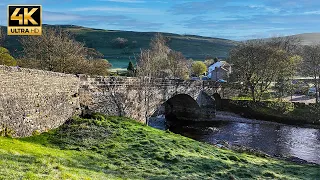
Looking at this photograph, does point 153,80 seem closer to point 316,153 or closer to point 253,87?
point 316,153

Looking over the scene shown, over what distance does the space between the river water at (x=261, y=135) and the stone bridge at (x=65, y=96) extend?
19.8 feet

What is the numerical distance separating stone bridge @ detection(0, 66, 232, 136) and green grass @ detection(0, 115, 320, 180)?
3.15 ft

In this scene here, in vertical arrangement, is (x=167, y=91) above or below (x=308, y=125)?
above

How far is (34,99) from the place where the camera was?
17.7 metres

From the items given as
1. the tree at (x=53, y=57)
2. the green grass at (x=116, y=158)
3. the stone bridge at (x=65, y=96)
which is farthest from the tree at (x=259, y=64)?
the green grass at (x=116, y=158)

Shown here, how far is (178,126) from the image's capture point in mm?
44062

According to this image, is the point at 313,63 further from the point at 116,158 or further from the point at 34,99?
the point at 34,99

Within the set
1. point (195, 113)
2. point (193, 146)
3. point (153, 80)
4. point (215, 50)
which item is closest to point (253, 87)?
point (195, 113)

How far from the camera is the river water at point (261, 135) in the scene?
102 ft

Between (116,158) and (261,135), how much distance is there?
26.1 metres

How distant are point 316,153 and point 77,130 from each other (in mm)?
22280

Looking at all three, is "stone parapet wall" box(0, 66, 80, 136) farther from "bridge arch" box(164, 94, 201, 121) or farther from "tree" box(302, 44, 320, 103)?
"tree" box(302, 44, 320, 103)

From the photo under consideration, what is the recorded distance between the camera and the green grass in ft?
37.1

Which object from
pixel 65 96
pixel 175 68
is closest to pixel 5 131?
pixel 65 96
